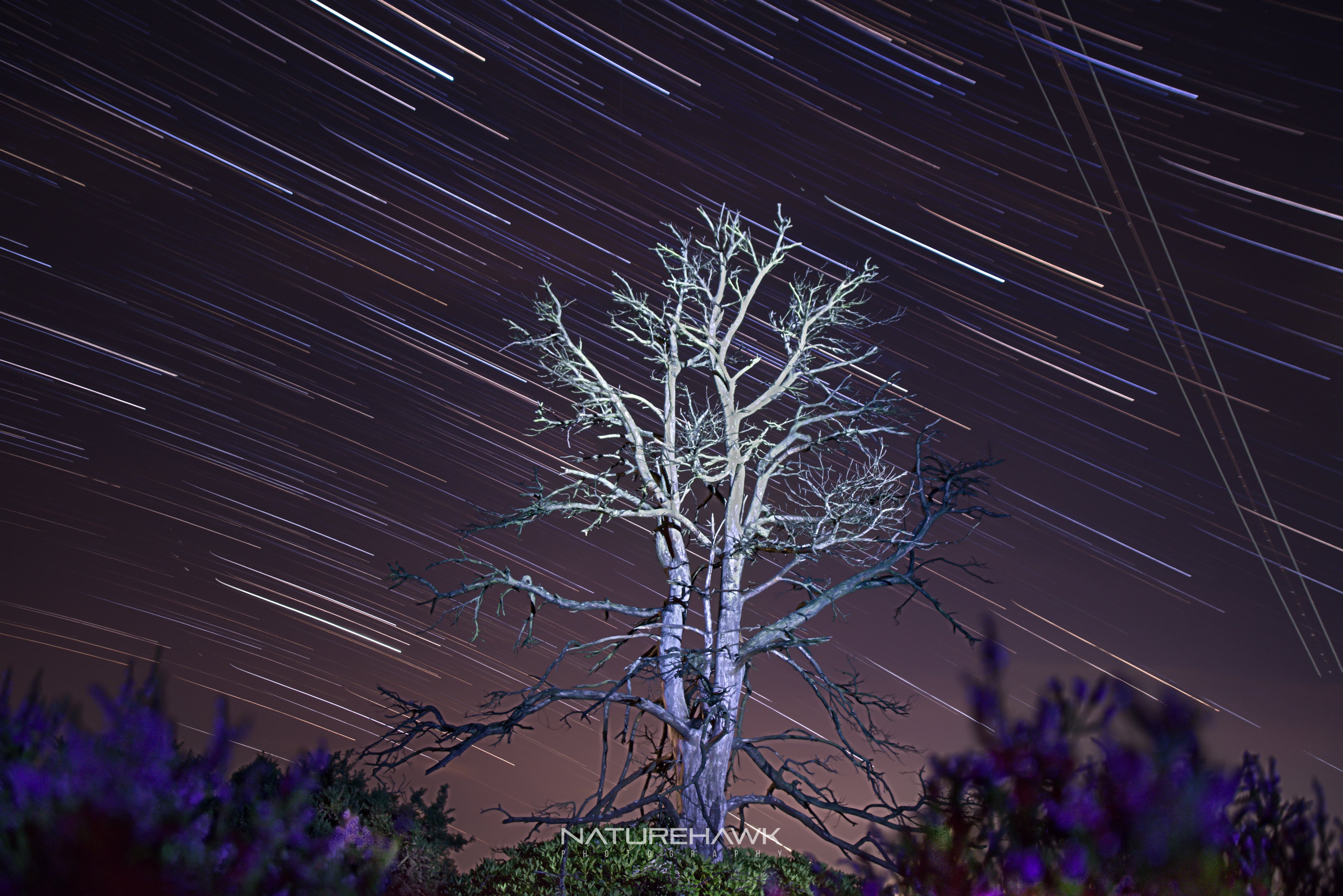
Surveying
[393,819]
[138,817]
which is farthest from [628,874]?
[138,817]

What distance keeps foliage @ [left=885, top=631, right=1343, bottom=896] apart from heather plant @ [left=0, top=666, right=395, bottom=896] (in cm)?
253

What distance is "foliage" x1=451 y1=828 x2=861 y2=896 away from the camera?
8375 mm

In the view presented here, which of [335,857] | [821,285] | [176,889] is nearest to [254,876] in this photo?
[176,889]

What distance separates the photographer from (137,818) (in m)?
3.70

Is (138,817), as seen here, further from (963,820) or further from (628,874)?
(628,874)

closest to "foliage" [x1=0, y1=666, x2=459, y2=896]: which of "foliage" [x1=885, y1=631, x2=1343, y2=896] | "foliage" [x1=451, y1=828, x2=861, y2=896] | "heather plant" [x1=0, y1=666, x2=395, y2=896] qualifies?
"heather plant" [x1=0, y1=666, x2=395, y2=896]

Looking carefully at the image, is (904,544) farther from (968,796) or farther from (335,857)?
(335,857)

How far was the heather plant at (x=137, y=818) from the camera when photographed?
3.21 meters

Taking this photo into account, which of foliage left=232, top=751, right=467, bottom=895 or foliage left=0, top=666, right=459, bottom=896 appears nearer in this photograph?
foliage left=0, top=666, right=459, bottom=896

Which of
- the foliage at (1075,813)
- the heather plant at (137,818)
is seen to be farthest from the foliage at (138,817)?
the foliage at (1075,813)

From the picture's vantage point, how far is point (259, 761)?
806cm

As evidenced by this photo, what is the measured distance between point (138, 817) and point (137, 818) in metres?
0.02

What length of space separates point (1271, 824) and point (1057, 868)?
1.61 m

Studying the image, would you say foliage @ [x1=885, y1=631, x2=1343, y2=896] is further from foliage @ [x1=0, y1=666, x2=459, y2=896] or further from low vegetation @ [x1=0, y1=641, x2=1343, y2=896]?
foliage @ [x1=0, y1=666, x2=459, y2=896]
